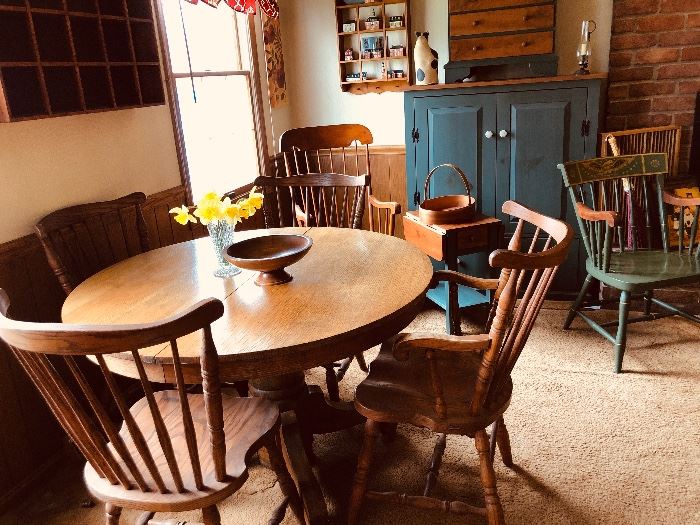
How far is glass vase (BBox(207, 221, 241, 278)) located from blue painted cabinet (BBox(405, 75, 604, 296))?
5.65ft

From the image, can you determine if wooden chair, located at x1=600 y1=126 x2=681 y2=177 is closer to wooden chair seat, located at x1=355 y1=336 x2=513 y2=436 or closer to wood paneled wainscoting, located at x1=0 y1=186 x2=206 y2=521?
wooden chair seat, located at x1=355 y1=336 x2=513 y2=436

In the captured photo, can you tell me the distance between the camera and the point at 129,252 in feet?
7.89

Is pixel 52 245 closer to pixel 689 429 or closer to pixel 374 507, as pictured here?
pixel 374 507

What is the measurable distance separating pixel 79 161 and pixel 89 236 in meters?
0.32

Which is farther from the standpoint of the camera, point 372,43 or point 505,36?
point 372,43

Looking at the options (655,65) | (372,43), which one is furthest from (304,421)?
(655,65)

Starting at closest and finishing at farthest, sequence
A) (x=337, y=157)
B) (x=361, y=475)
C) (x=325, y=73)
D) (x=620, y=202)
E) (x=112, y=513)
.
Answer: (x=112, y=513) < (x=361, y=475) < (x=620, y=202) < (x=325, y=73) < (x=337, y=157)

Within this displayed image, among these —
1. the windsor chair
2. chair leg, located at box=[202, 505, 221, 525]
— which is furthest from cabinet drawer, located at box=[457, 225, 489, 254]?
chair leg, located at box=[202, 505, 221, 525]

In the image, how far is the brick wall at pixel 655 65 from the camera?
308 centimetres

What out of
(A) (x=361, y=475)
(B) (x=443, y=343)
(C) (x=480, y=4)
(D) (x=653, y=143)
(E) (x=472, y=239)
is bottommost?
(A) (x=361, y=475)

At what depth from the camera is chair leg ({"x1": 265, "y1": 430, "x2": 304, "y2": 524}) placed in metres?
1.52

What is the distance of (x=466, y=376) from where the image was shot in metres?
1.67

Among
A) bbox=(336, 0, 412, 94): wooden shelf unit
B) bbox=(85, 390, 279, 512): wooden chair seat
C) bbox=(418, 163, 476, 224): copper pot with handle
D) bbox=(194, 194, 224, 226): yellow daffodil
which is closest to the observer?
bbox=(85, 390, 279, 512): wooden chair seat

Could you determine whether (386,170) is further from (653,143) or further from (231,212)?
(231,212)
